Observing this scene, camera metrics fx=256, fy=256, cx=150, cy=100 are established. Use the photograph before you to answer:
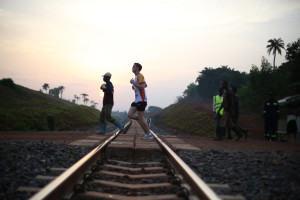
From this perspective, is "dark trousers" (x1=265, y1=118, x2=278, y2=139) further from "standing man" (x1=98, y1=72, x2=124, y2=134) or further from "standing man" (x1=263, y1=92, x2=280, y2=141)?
"standing man" (x1=98, y1=72, x2=124, y2=134)

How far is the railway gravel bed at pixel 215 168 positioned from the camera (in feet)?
9.43

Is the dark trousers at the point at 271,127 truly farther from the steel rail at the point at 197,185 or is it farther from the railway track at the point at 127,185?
the steel rail at the point at 197,185

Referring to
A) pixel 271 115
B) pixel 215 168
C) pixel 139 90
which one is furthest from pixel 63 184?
pixel 271 115

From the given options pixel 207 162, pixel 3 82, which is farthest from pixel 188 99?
pixel 207 162

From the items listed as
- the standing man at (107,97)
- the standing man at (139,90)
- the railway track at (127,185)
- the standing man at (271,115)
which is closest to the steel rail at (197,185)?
the railway track at (127,185)

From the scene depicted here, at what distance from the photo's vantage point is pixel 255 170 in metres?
3.74

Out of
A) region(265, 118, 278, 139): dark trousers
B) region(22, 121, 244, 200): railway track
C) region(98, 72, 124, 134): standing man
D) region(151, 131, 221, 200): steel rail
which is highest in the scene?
region(98, 72, 124, 134): standing man

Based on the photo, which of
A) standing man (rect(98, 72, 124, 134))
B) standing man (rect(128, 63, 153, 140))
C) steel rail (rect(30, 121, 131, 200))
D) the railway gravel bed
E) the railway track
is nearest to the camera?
steel rail (rect(30, 121, 131, 200))

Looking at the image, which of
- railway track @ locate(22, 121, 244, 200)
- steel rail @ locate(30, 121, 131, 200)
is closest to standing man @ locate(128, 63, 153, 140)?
railway track @ locate(22, 121, 244, 200)

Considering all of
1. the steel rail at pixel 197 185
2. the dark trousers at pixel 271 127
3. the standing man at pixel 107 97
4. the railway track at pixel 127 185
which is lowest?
the railway track at pixel 127 185

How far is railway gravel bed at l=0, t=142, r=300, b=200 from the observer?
2.87 metres

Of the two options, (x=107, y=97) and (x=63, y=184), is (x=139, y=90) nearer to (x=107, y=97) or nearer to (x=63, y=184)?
(x=107, y=97)

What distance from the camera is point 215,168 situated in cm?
399

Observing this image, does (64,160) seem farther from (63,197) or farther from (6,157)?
(63,197)
